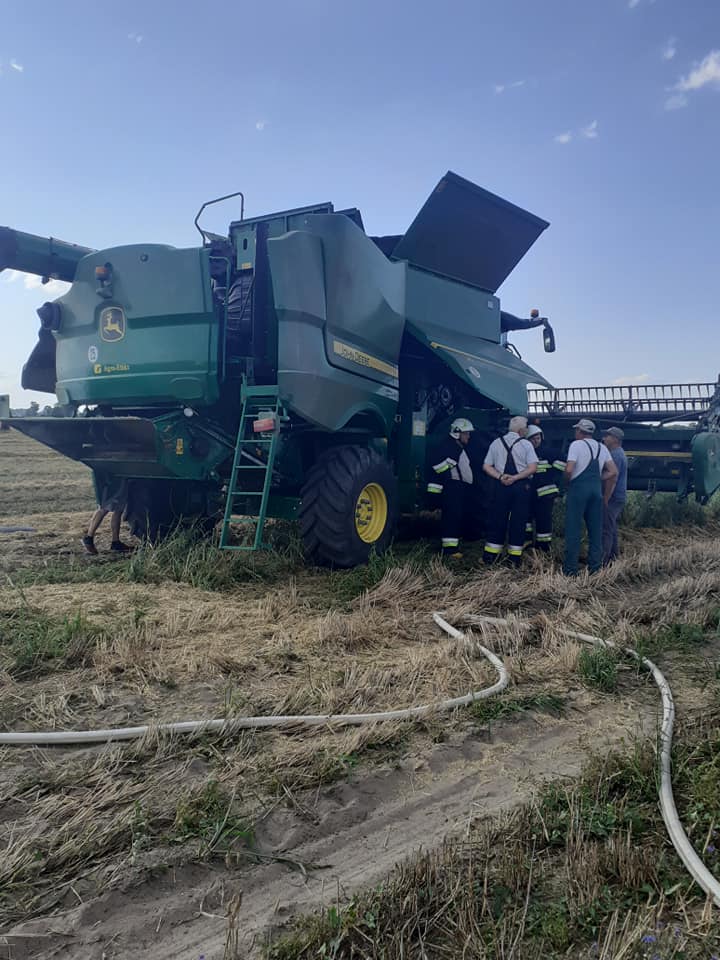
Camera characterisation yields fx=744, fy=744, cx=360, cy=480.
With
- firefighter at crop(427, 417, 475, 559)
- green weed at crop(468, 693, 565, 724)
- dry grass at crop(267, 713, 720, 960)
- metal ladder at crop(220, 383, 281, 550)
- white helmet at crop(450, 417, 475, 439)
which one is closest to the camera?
dry grass at crop(267, 713, 720, 960)

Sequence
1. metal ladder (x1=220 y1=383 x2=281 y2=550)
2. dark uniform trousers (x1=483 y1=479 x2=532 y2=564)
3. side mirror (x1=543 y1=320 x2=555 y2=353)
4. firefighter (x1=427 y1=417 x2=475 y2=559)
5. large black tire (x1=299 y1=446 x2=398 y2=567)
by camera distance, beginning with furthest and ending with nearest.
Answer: side mirror (x1=543 y1=320 x2=555 y2=353), firefighter (x1=427 y1=417 x2=475 y2=559), dark uniform trousers (x1=483 y1=479 x2=532 y2=564), large black tire (x1=299 y1=446 x2=398 y2=567), metal ladder (x1=220 y1=383 x2=281 y2=550)

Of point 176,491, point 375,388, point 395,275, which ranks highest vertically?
point 395,275

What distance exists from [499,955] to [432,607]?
134 inches

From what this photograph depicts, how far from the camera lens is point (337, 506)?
20.2 feet

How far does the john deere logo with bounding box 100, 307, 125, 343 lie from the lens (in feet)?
21.1

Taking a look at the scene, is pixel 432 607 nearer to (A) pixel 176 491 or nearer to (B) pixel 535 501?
(B) pixel 535 501

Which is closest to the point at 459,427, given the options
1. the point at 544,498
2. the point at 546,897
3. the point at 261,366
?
the point at 544,498

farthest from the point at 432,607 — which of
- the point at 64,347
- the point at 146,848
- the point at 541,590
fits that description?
the point at 64,347

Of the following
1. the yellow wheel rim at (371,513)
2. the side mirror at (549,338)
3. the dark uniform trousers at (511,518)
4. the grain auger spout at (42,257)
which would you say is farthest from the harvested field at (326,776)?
the side mirror at (549,338)

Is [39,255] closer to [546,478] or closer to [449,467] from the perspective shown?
[449,467]

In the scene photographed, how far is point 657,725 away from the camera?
289 centimetres

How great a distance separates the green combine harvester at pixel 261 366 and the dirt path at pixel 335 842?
331 cm

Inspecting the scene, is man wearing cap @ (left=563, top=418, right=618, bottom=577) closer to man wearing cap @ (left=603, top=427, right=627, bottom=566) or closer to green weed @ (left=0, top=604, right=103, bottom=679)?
man wearing cap @ (left=603, top=427, right=627, bottom=566)

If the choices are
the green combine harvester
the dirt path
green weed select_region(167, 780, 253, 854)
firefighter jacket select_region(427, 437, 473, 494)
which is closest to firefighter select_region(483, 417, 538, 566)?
firefighter jacket select_region(427, 437, 473, 494)
